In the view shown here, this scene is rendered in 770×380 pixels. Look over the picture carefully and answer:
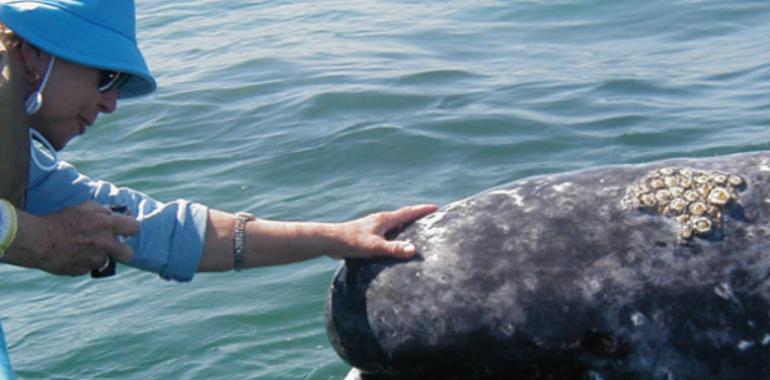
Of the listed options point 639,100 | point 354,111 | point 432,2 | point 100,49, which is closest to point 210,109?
point 354,111

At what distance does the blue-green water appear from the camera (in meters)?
7.41

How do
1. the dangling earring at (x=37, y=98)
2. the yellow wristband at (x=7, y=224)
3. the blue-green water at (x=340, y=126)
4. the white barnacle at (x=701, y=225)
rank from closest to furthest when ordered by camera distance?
the yellow wristband at (x=7, y=224), the white barnacle at (x=701, y=225), the dangling earring at (x=37, y=98), the blue-green water at (x=340, y=126)

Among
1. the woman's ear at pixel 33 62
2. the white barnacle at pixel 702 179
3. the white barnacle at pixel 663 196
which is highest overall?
the woman's ear at pixel 33 62

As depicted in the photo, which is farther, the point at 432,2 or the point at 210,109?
the point at 432,2

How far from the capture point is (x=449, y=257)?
458 centimetres

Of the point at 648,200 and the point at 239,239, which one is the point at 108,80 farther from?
the point at 648,200

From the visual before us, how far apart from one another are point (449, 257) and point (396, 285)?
197mm

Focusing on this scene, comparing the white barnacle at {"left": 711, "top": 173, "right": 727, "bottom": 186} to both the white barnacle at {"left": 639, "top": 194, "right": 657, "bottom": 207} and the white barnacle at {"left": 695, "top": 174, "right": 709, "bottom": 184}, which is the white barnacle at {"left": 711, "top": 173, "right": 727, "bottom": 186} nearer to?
the white barnacle at {"left": 695, "top": 174, "right": 709, "bottom": 184}

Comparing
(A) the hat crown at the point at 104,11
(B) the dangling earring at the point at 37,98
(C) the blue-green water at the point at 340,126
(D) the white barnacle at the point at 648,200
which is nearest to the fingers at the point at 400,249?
(D) the white barnacle at the point at 648,200

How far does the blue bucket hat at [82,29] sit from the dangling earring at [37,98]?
78 millimetres

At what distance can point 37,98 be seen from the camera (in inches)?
180

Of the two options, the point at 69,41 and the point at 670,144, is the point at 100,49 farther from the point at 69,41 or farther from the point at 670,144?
the point at 670,144

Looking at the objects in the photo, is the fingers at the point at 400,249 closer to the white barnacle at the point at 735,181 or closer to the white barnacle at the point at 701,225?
the white barnacle at the point at 701,225

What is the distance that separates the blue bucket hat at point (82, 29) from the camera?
4.51 metres
